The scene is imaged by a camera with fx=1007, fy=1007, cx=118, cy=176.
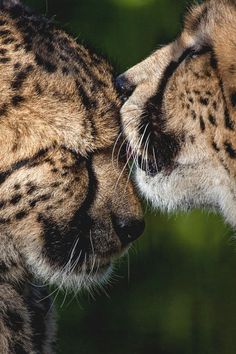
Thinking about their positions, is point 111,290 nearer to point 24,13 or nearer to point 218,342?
point 218,342

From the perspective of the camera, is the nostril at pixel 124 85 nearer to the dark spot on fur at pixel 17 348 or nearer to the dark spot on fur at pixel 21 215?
the dark spot on fur at pixel 21 215

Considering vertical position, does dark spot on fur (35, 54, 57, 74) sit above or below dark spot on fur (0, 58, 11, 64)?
below

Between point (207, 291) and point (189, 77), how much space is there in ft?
4.57

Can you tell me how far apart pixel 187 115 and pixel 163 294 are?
136 cm

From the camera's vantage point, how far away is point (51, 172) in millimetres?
2049

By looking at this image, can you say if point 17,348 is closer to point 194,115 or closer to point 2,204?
point 2,204

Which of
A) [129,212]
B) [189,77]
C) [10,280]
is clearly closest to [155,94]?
[189,77]

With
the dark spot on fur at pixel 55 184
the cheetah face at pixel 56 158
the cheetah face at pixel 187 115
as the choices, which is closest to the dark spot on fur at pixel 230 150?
the cheetah face at pixel 187 115

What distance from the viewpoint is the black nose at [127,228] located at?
7.02 feet

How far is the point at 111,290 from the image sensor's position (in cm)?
337

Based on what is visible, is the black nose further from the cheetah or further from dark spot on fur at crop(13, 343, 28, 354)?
dark spot on fur at crop(13, 343, 28, 354)

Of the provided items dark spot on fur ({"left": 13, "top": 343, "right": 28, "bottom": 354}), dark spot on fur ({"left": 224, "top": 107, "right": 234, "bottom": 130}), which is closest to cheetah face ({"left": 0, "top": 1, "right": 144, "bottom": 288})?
dark spot on fur ({"left": 13, "top": 343, "right": 28, "bottom": 354})

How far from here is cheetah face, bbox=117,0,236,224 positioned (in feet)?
6.60

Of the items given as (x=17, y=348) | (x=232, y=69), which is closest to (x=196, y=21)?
(x=232, y=69)
